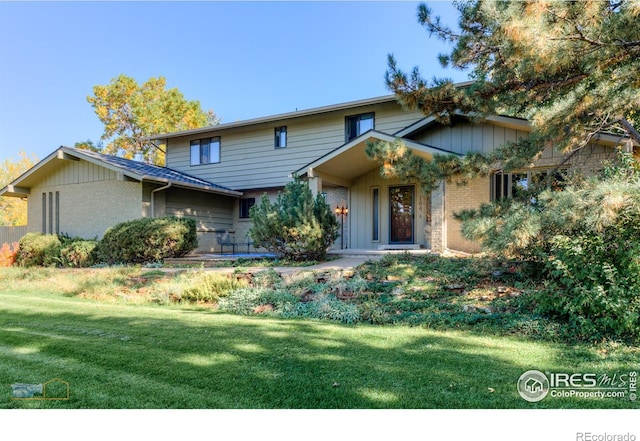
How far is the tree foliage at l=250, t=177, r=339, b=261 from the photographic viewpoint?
10.3 meters

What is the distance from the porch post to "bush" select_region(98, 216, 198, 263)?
26.1ft

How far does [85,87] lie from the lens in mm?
26438

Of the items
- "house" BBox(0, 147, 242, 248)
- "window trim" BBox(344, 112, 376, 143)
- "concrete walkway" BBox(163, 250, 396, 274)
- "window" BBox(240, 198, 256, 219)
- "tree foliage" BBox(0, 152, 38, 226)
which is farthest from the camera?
"tree foliage" BBox(0, 152, 38, 226)

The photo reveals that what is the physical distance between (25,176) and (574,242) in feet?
63.2

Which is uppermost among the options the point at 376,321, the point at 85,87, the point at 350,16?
the point at 85,87

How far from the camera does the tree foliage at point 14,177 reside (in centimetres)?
2816

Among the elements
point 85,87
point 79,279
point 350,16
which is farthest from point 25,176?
point 350,16

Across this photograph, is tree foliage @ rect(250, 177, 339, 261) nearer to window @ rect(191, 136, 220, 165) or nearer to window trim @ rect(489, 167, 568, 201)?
window trim @ rect(489, 167, 568, 201)

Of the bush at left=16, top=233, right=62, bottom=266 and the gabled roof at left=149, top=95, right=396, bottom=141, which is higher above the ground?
the gabled roof at left=149, top=95, right=396, bottom=141

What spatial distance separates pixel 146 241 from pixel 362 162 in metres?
7.51

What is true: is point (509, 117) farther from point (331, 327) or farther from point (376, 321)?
point (331, 327)

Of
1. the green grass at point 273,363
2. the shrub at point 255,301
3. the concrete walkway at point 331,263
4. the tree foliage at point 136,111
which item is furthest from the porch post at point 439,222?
the tree foliage at point 136,111

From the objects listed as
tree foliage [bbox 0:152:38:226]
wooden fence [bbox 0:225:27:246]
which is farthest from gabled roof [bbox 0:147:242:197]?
tree foliage [bbox 0:152:38:226]
